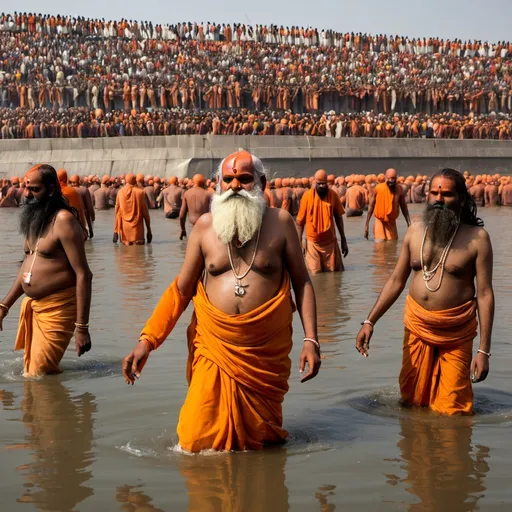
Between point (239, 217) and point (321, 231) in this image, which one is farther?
point (321, 231)

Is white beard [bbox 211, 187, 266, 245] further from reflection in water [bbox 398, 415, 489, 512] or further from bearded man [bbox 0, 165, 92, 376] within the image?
bearded man [bbox 0, 165, 92, 376]

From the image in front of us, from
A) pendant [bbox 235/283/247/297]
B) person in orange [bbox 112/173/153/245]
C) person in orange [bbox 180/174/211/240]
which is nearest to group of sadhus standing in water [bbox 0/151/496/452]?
pendant [bbox 235/283/247/297]

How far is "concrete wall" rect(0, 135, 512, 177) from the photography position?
34.4 m

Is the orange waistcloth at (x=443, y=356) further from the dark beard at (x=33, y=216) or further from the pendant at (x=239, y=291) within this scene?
the dark beard at (x=33, y=216)

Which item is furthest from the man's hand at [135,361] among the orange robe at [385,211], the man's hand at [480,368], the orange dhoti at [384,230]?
the orange dhoti at [384,230]

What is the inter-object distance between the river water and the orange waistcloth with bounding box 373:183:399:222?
27.9ft

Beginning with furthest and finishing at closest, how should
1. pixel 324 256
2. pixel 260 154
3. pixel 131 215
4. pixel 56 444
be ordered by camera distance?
pixel 260 154, pixel 131 215, pixel 324 256, pixel 56 444

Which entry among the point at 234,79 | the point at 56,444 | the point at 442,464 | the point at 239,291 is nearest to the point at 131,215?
the point at 56,444

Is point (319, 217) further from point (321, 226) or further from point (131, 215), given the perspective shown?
point (131, 215)

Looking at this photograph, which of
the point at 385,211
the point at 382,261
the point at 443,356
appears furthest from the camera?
the point at 385,211

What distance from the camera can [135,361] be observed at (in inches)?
190

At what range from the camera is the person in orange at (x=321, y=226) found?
13133 millimetres

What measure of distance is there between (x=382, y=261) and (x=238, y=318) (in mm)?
9960

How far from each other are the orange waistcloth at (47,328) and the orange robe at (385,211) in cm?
1060
